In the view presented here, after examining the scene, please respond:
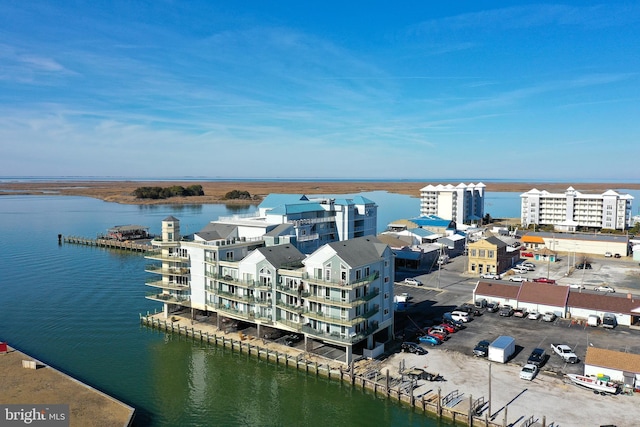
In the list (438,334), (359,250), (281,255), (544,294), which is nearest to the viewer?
(359,250)

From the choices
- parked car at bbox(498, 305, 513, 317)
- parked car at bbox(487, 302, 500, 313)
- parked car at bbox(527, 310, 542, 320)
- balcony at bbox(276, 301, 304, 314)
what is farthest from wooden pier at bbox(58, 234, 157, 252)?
parked car at bbox(527, 310, 542, 320)

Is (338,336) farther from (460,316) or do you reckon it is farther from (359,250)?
(460,316)

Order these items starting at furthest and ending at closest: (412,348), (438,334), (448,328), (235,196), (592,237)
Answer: (235,196), (592,237), (448,328), (438,334), (412,348)

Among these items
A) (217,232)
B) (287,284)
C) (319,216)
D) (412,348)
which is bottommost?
(412,348)

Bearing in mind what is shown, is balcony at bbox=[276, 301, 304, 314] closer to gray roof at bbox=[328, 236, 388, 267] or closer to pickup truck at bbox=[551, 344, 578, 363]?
gray roof at bbox=[328, 236, 388, 267]

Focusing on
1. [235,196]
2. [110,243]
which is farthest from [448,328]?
[235,196]

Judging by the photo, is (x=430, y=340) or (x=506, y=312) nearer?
(x=430, y=340)

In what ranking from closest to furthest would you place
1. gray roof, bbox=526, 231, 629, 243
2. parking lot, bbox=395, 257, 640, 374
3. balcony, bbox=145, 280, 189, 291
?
parking lot, bbox=395, 257, 640, 374 < balcony, bbox=145, 280, 189, 291 < gray roof, bbox=526, 231, 629, 243

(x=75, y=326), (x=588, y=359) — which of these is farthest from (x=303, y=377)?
(x=75, y=326)
